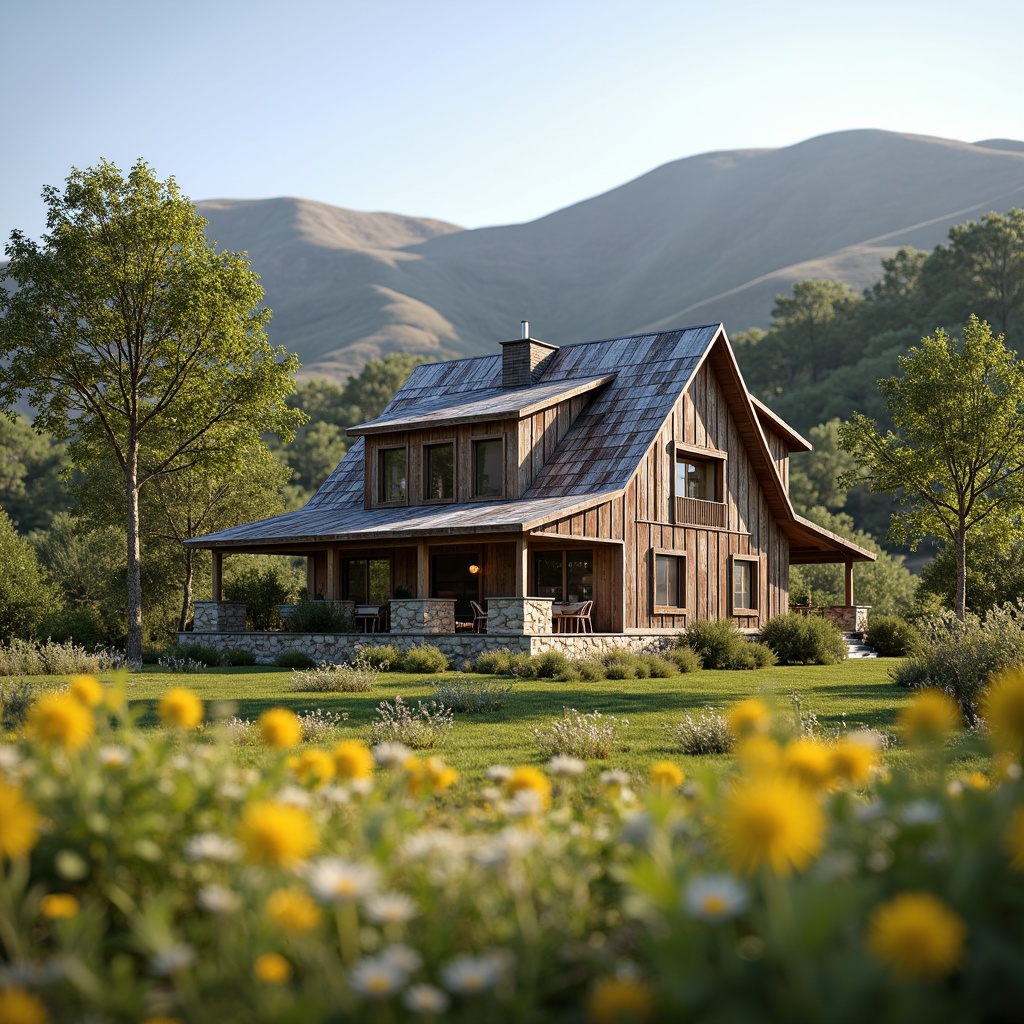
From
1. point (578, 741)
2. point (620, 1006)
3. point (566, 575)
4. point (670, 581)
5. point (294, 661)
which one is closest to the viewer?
point (620, 1006)

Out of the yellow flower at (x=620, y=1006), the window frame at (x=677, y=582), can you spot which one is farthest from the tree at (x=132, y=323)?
the yellow flower at (x=620, y=1006)

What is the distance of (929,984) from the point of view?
2.03 m

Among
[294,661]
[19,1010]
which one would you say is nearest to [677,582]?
[294,661]

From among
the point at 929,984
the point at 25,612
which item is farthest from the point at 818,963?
the point at 25,612

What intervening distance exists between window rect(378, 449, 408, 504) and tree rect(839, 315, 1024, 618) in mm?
11082

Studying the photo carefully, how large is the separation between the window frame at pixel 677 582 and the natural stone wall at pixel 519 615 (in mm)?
4251

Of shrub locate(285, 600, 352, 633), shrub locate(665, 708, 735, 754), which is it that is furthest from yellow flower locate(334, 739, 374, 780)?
shrub locate(285, 600, 352, 633)

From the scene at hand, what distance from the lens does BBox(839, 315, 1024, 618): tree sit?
2422 centimetres

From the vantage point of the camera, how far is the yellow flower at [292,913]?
213 cm

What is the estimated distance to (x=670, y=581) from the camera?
1017 inches

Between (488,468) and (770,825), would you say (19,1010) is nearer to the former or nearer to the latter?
(770,825)

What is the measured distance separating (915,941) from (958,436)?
24.7 m

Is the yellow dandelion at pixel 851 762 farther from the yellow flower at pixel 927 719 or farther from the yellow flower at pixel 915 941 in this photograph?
the yellow flower at pixel 915 941

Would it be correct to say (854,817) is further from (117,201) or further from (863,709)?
(117,201)
